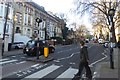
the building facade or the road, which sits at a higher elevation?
the building facade

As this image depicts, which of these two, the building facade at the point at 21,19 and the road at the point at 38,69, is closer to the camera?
the road at the point at 38,69

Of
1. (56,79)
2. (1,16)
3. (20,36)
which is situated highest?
(1,16)

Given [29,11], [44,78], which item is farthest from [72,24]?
[44,78]

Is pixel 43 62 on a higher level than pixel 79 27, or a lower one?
lower

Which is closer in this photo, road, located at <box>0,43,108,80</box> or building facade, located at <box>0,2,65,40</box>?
road, located at <box>0,43,108,80</box>

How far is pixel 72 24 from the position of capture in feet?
318

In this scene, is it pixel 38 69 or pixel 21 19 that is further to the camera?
pixel 21 19

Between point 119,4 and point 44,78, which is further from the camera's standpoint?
point 119,4

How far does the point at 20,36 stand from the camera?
49.7 metres

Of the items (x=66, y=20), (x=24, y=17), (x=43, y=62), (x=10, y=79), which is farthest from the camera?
(x=66, y=20)

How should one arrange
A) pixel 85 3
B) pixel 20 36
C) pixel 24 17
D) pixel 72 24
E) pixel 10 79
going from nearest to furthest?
pixel 10 79 → pixel 85 3 → pixel 20 36 → pixel 24 17 → pixel 72 24

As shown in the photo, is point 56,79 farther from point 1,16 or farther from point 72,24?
point 72,24

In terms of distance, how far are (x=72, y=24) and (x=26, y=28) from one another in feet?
136

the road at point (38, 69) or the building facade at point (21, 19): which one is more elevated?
the building facade at point (21, 19)
